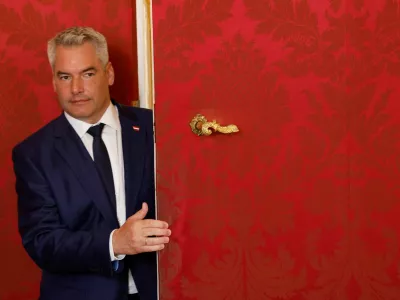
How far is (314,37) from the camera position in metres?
1.61

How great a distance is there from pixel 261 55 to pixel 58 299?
3.21 feet

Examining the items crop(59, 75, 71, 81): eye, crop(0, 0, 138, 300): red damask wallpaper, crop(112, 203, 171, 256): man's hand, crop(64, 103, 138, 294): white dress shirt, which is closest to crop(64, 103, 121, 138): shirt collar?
crop(64, 103, 138, 294): white dress shirt

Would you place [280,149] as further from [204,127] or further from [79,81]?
[79,81]

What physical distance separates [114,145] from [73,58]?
307 millimetres

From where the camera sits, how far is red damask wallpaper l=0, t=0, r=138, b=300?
2.01 m

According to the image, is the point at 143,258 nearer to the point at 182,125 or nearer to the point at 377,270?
the point at 182,125

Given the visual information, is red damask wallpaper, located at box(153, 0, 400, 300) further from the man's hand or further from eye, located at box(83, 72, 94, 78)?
eye, located at box(83, 72, 94, 78)

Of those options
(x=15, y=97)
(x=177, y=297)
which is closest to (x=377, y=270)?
(x=177, y=297)

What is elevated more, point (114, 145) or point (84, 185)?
point (114, 145)

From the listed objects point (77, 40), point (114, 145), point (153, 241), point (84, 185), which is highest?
point (77, 40)

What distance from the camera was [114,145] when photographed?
5.99 feet

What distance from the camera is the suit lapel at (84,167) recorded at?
1709 millimetres

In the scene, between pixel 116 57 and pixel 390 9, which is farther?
pixel 116 57

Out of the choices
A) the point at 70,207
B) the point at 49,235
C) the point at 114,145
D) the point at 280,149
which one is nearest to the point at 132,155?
the point at 114,145
